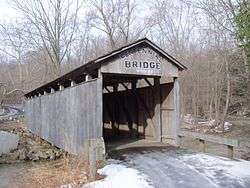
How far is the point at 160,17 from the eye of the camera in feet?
122

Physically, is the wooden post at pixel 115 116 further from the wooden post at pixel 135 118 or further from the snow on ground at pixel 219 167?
the snow on ground at pixel 219 167

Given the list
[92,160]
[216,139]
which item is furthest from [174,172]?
[216,139]

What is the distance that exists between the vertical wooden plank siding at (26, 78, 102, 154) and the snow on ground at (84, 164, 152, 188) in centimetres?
220

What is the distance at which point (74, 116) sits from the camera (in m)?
13.4

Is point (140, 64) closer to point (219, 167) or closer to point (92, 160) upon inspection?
point (92, 160)

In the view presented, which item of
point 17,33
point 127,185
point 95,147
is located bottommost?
point 127,185

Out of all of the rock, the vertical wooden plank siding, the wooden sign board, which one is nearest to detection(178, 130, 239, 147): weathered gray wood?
the wooden sign board

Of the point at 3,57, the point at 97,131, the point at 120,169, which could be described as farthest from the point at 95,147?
the point at 3,57

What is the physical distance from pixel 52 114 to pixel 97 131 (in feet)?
22.1

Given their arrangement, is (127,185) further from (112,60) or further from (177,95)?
(177,95)

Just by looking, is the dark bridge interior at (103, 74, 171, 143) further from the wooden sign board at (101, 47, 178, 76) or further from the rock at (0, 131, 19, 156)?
the rock at (0, 131, 19, 156)

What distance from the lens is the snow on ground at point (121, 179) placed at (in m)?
7.70

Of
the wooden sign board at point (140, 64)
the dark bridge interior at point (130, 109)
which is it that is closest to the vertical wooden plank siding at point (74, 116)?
the wooden sign board at point (140, 64)

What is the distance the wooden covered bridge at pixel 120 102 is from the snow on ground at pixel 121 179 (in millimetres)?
952
